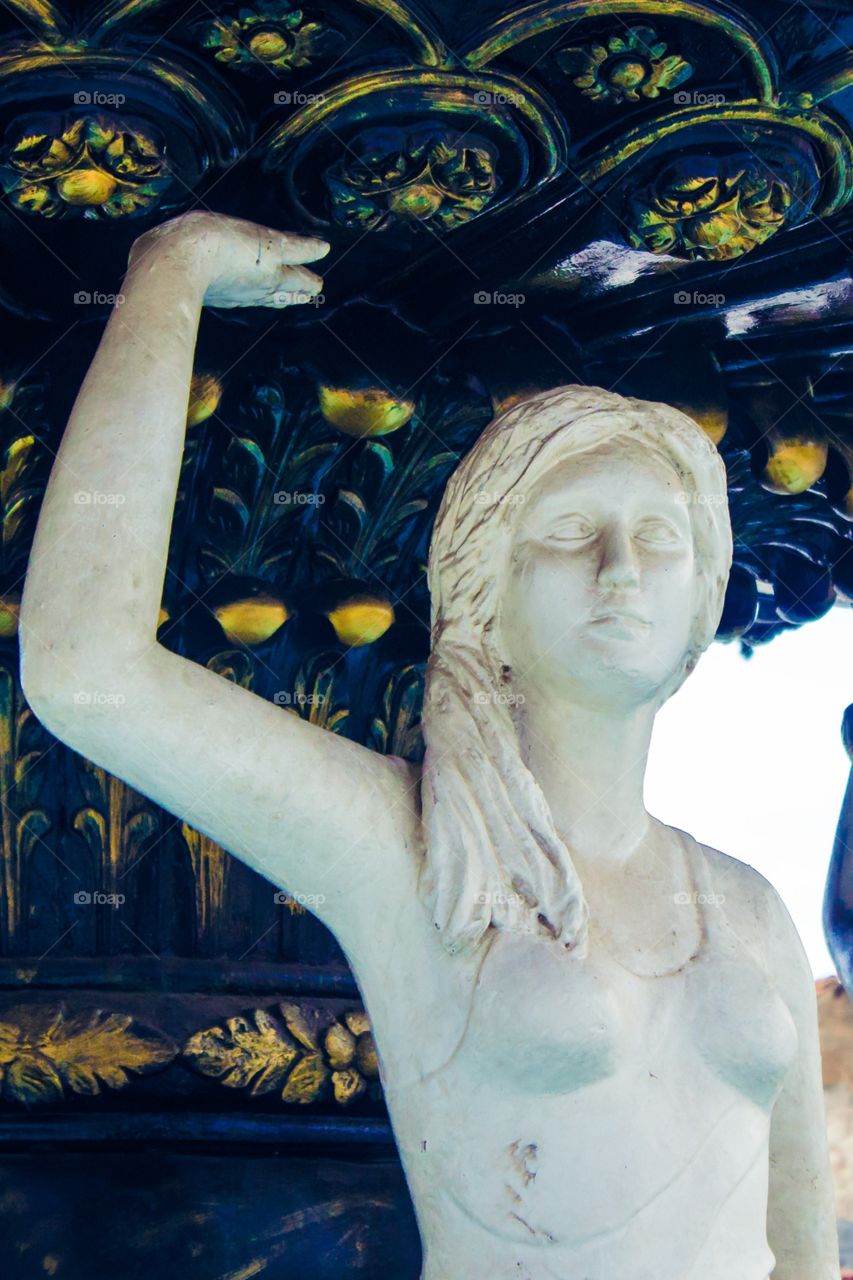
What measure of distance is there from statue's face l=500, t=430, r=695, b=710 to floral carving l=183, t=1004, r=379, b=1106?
0.66 m

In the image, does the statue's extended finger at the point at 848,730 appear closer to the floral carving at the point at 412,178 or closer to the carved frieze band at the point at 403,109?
the carved frieze band at the point at 403,109

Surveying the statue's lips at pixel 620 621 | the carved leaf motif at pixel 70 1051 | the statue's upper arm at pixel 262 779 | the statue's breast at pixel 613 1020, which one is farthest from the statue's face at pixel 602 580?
the carved leaf motif at pixel 70 1051

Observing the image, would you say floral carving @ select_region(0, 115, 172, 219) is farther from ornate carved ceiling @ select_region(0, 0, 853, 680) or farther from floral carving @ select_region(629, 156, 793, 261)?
floral carving @ select_region(629, 156, 793, 261)

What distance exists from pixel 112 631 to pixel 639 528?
72 cm

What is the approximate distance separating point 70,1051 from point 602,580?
99 cm

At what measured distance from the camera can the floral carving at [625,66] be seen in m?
1.97

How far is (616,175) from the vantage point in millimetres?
2174

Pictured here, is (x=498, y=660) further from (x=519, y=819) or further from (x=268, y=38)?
(x=268, y=38)

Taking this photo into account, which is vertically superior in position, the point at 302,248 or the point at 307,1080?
the point at 302,248

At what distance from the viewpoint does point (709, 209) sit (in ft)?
7.20

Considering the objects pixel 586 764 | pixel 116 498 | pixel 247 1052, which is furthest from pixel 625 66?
pixel 247 1052

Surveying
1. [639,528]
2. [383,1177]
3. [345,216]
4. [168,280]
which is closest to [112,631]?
[168,280]

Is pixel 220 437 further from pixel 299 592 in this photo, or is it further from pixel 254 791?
pixel 254 791

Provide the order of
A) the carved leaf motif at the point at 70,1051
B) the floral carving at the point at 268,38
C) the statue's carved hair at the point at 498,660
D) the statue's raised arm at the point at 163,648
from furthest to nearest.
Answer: the carved leaf motif at the point at 70,1051, the statue's carved hair at the point at 498,660, the statue's raised arm at the point at 163,648, the floral carving at the point at 268,38
